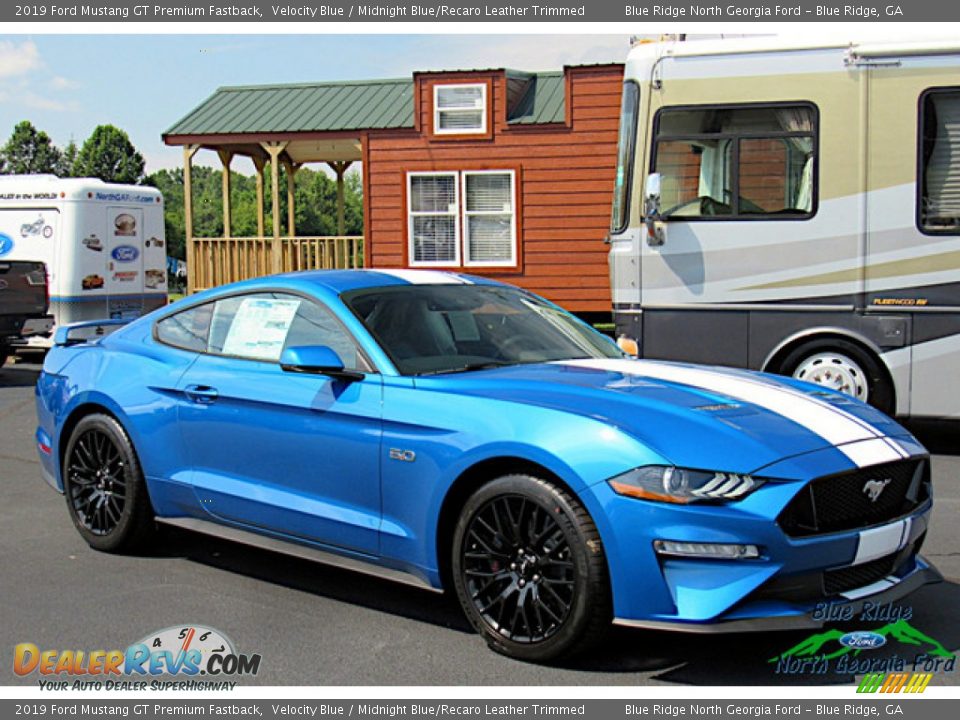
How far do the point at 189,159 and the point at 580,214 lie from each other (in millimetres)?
7980

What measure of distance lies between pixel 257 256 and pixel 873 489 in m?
19.5

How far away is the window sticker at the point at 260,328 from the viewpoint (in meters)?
5.34

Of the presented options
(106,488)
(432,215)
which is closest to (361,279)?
(106,488)

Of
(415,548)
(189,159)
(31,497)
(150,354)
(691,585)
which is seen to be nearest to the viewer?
(691,585)

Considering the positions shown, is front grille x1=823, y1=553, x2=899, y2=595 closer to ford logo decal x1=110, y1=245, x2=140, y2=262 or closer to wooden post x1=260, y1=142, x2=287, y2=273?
ford logo decal x1=110, y1=245, x2=140, y2=262

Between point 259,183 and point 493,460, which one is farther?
point 259,183

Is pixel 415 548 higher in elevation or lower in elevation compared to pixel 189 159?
lower

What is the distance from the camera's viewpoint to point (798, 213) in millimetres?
9297

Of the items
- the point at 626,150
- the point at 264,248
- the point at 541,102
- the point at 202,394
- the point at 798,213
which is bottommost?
the point at 202,394

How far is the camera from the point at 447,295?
5477 mm

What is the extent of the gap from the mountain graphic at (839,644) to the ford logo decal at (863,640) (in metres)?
0.01

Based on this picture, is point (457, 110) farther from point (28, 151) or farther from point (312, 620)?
point (28, 151)
